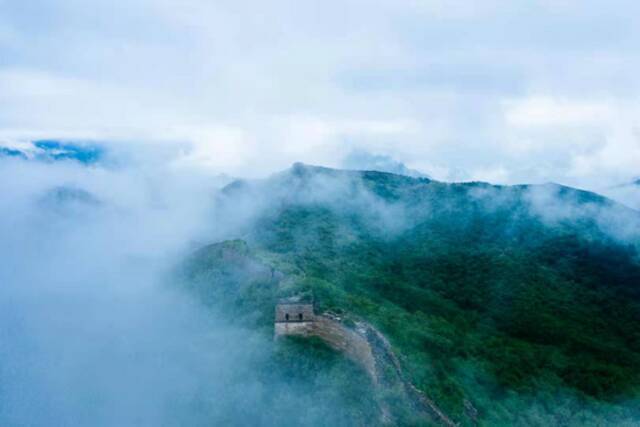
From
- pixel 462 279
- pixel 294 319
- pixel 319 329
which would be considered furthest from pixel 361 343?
pixel 462 279

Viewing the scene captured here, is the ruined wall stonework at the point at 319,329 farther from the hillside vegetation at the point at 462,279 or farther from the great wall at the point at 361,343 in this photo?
the hillside vegetation at the point at 462,279

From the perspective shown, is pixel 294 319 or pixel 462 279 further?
pixel 462 279

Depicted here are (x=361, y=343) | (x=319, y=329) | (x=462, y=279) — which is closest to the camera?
(x=361, y=343)

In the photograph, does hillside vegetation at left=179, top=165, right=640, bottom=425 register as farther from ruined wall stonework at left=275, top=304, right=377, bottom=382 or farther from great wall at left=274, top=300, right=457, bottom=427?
ruined wall stonework at left=275, top=304, right=377, bottom=382

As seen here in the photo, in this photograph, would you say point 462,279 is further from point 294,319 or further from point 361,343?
point 294,319

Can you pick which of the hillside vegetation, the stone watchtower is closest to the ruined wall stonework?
the stone watchtower

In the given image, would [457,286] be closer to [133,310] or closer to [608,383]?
[608,383]

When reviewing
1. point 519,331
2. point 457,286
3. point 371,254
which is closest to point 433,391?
point 519,331
